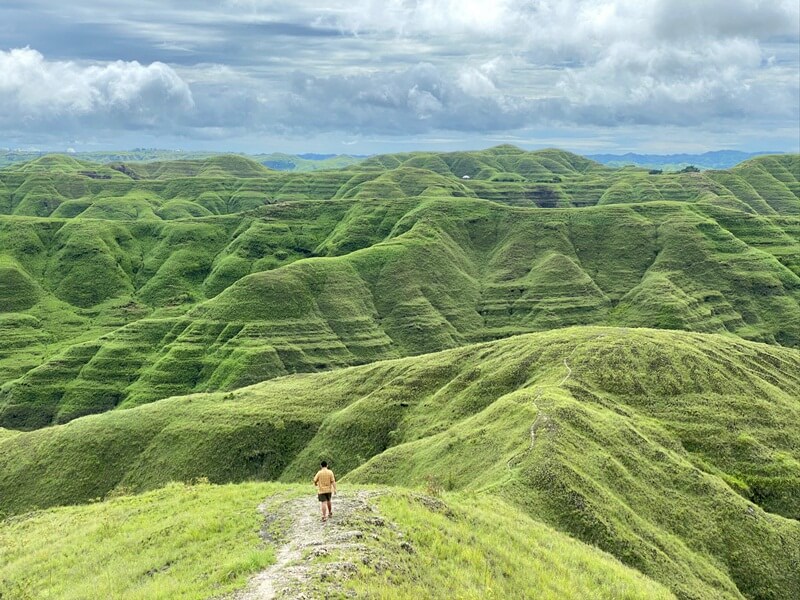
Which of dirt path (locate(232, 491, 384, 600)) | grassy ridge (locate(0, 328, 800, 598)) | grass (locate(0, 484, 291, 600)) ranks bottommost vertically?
grassy ridge (locate(0, 328, 800, 598))

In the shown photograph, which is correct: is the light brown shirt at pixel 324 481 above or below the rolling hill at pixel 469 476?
above

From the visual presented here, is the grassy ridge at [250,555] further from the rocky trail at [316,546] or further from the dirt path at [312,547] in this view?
the dirt path at [312,547]

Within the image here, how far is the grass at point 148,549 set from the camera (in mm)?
28844

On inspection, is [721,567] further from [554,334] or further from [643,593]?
[554,334]

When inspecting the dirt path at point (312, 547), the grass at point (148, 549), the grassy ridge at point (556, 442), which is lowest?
the grassy ridge at point (556, 442)

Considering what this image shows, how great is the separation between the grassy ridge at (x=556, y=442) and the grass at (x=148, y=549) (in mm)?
25956

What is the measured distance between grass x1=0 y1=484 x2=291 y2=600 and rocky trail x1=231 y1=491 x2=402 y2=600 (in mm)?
1045

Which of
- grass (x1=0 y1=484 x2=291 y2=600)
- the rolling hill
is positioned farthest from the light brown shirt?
grass (x1=0 y1=484 x2=291 y2=600)

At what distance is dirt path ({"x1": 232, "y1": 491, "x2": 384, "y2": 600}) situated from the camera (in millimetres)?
25266

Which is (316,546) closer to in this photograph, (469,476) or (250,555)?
(250,555)

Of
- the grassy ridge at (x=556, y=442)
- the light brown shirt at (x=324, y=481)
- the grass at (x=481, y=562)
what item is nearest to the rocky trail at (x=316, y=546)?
the grass at (x=481, y=562)

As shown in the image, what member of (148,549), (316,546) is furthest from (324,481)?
(148,549)

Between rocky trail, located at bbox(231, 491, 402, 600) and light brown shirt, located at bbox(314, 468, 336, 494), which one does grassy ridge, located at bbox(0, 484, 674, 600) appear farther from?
light brown shirt, located at bbox(314, 468, 336, 494)

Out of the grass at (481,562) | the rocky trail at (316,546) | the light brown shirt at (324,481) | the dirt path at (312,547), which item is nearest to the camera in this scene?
the rocky trail at (316,546)
